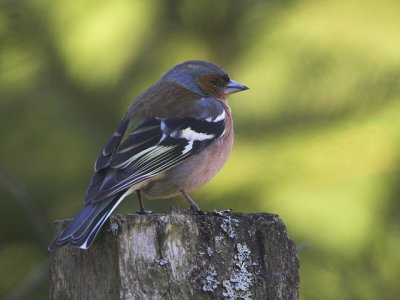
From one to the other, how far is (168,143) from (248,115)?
0.86 meters

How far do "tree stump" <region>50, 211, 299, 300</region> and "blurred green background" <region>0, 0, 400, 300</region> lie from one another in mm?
1467

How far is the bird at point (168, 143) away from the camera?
3.93 m

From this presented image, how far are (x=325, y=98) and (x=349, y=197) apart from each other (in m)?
0.63

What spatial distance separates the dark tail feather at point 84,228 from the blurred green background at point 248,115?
1.34 meters

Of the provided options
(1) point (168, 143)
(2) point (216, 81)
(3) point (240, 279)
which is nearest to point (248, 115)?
(2) point (216, 81)

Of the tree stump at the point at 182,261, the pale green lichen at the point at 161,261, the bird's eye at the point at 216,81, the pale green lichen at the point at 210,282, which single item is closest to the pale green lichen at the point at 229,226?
the tree stump at the point at 182,261

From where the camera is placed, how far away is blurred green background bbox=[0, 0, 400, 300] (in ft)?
15.8

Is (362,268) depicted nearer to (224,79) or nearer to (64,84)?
(224,79)

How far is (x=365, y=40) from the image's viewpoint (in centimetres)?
529

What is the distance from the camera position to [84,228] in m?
3.12

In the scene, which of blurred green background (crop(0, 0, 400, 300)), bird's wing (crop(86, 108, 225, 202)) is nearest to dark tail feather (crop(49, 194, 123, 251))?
bird's wing (crop(86, 108, 225, 202))

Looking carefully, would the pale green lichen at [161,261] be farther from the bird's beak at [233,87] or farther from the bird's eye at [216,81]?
the bird's eye at [216,81]

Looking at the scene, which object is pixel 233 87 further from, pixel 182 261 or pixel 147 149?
pixel 182 261

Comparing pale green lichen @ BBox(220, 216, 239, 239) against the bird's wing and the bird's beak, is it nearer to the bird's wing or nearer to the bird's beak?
the bird's wing
